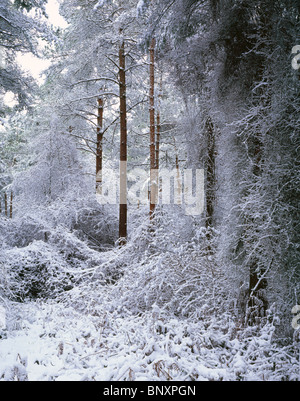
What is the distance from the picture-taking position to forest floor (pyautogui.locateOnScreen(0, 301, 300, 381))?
3.31 meters

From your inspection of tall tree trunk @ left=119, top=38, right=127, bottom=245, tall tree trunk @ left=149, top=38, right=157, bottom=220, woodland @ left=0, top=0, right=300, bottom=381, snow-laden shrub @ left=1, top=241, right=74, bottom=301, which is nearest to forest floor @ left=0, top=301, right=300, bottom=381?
woodland @ left=0, top=0, right=300, bottom=381

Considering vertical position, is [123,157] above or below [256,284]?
above

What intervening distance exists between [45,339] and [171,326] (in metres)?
2.04

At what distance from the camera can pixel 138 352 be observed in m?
3.83

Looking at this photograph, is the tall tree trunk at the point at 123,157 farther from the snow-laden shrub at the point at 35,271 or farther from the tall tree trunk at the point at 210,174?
the tall tree trunk at the point at 210,174

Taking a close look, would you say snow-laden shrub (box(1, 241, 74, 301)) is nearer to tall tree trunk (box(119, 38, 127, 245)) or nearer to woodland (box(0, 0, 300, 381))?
woodland (box(0, 0, 300, 381))

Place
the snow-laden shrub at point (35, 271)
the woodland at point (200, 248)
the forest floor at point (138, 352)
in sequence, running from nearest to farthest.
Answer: the forest floor at point (138, 352)
the woodland at point (200, 248)
the snow-laden shrub at point (35, 271)

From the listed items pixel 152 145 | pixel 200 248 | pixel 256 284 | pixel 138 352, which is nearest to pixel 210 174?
pixel 200 248

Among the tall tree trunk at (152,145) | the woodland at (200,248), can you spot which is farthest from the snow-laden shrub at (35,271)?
the tall tree trunk at (152,145)

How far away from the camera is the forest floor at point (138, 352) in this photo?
130 inches

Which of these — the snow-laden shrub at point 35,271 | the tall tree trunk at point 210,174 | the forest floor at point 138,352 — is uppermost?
the tall tree trunk at point 210,174

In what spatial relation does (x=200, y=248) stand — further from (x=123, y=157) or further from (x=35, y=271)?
(x=123, y=157)

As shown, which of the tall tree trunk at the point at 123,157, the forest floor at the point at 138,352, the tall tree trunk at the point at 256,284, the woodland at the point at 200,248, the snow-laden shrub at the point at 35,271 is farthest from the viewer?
the tall tree trunk at the point at 123,157

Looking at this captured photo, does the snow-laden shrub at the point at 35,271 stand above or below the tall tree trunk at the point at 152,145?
below
